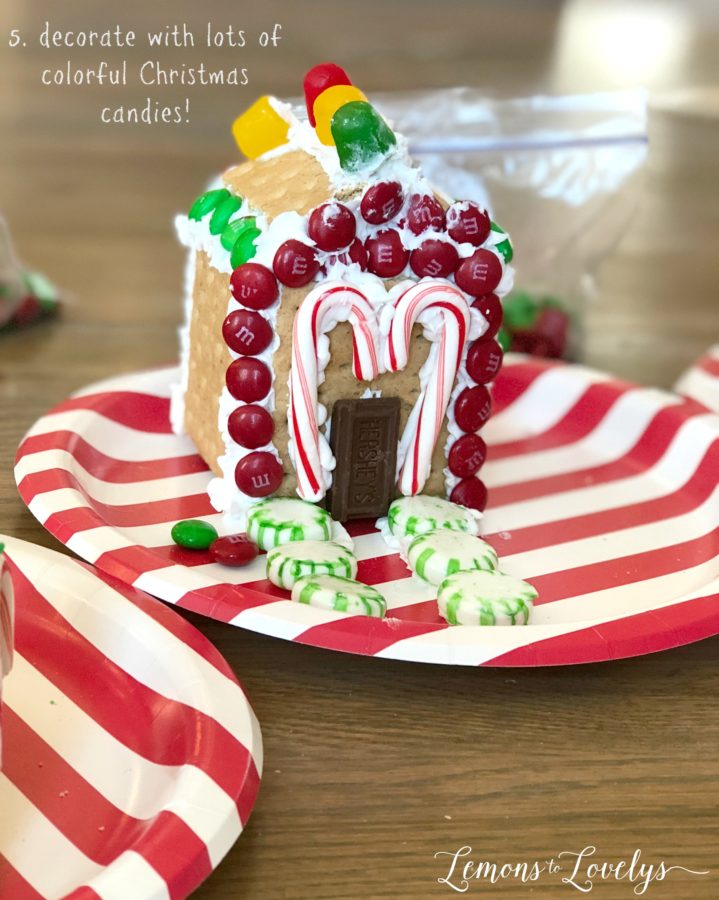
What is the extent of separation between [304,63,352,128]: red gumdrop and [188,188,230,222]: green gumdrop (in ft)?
0.49

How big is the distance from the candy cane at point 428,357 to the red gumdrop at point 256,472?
17 centimetres

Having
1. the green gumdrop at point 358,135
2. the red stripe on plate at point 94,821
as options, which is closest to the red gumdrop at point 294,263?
the green gumdrop at point 358,135

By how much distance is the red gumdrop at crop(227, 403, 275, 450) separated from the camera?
4.75ft

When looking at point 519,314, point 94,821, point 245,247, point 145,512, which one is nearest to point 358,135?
point 245,247

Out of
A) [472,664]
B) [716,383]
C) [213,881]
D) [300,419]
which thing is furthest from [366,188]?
[716,383]

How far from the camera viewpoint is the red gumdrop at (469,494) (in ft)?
5.08

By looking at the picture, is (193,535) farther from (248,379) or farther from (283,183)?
(283,183)

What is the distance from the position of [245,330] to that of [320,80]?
0.32m

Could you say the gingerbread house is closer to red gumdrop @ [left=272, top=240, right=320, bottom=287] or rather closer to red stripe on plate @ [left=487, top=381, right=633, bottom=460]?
red gumdrop @ [left=272, top=240, right=320, bottom=287]

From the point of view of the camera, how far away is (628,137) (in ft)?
7.11

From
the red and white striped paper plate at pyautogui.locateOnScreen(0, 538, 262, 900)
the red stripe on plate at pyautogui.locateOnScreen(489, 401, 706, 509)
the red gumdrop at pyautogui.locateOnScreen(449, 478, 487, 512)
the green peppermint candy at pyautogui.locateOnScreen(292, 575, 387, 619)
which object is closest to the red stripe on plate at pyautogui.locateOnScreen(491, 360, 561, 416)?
the red stripe on plate at pyautogui.locateOnScreen(489, 401, 706, 509)

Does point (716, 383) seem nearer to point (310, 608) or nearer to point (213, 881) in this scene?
point (310, 608)

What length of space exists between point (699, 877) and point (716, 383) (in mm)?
1239

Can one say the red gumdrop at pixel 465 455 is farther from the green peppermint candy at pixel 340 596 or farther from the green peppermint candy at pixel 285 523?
the green peppermint candy at pixel 340 596
